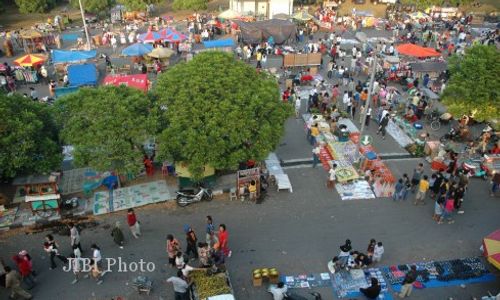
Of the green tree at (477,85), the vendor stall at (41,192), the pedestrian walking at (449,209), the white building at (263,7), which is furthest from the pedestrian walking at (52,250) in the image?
the white building at (263,7)

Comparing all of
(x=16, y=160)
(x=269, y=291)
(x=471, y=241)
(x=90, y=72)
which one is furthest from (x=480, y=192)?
(x=90, y=72)

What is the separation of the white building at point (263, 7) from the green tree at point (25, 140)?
29.3m

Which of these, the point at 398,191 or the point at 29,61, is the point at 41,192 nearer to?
the point at 398,191

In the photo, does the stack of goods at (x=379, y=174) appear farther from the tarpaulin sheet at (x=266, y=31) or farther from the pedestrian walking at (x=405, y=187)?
the tarpaulin sheet at (x=266, y=31)

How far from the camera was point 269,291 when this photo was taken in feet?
41.6

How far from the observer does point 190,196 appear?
16.4m

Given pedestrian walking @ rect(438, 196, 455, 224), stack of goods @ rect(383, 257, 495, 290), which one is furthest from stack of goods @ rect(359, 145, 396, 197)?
stack of goods @ rect(383, 257, 495, 290)

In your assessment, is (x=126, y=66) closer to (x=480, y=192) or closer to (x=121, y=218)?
(x=121, y=218)

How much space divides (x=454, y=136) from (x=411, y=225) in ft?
26.8

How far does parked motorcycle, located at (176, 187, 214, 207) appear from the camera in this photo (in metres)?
16.3

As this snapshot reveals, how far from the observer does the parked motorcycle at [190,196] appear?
16.3m

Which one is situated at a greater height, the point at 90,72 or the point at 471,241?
the point at 90,72

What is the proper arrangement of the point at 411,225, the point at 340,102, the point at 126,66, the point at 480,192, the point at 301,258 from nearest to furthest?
the point at 301,258 < the point at 411,225 < the point at 480,192 < the point at 340,102 < the point at 126,66

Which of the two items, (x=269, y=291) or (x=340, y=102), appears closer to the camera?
(x=269, y=291)
